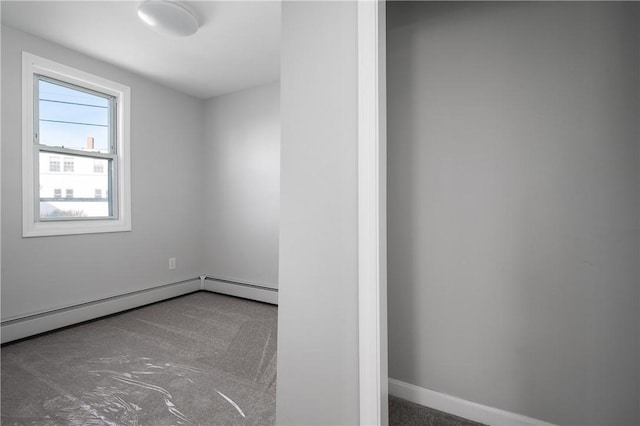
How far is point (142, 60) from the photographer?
3.06 meters

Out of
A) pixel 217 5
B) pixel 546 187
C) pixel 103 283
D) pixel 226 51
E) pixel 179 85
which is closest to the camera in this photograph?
pixel 546 187

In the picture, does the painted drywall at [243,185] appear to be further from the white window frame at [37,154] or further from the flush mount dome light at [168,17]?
the flush mount dome light at [168,17]

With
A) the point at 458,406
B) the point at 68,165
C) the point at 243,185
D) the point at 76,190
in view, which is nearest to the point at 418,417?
the point at 458,406

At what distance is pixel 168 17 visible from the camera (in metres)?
2.24

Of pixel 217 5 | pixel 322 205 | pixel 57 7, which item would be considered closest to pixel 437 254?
pixel 322 205

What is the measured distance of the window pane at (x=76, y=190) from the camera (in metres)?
2.82

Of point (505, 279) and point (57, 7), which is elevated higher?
point (57, 7)

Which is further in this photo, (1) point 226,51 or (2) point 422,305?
(1) point 226,51

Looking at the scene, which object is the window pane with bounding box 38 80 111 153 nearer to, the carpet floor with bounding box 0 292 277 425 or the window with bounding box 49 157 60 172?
the window with bounding box 49 157 60 172

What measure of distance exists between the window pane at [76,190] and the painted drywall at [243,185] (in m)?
1.21

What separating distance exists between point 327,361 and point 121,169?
3.20 metres

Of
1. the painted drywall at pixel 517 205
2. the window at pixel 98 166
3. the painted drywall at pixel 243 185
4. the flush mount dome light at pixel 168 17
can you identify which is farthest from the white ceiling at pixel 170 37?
the painted drywall at pixel 517 205

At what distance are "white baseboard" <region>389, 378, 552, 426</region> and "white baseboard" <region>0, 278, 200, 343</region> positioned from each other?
9.56 feet

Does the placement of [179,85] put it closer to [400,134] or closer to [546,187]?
[400,134]
